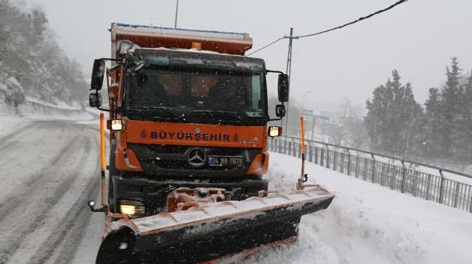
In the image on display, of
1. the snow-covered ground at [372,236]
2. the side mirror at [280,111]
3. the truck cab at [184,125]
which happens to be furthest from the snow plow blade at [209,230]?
the side mirror at [280,111]

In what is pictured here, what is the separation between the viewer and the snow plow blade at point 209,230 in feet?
12.7

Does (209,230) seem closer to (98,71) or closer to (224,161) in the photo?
(224,161)

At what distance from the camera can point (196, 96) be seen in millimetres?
6027

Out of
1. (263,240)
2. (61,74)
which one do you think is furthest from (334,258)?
(61,74)

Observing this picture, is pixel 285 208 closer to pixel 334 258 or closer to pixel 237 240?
pixel 237 240

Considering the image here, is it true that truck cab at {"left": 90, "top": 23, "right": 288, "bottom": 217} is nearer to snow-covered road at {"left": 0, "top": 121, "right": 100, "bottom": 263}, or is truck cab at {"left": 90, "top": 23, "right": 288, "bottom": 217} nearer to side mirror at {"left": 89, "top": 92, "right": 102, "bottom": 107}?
side mirror at {"left": 89, "top": 92, "right": 102, "bottom": 107}

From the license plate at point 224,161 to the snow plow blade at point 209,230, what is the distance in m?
0.94

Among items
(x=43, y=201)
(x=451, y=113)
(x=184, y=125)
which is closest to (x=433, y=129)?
(x=451, y=113)

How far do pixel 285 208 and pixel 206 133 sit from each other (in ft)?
4.92

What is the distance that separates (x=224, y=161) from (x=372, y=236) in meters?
2.49

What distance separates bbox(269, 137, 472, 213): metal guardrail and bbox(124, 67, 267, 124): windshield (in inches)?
264

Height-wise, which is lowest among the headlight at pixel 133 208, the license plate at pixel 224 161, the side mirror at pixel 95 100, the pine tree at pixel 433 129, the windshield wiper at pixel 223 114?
the pine tree at pixel 433 129

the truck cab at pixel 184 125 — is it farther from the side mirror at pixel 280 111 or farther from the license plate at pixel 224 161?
the side mirror at pixel 280 111

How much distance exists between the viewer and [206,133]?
19.2 feet
